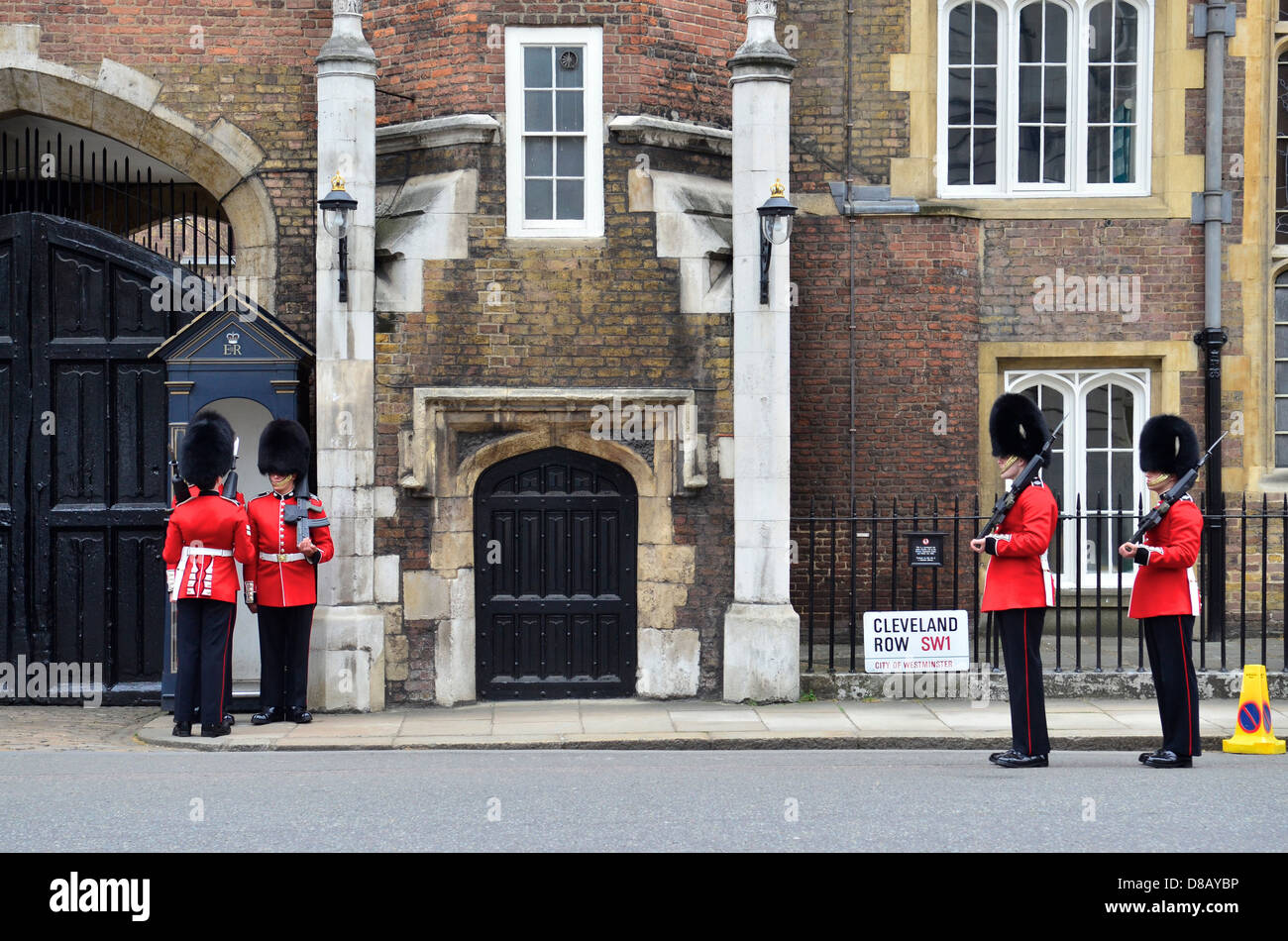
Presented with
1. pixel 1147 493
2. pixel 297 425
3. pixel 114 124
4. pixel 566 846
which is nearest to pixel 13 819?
pixel 566 846

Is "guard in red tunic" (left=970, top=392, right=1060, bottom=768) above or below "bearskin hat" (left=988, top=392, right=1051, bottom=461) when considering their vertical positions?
below

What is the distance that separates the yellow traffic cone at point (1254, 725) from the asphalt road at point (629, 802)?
0.17 meters

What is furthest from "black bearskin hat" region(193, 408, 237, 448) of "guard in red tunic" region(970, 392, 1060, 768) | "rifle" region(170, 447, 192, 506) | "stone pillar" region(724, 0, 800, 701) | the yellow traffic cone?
the yellow traffic cone

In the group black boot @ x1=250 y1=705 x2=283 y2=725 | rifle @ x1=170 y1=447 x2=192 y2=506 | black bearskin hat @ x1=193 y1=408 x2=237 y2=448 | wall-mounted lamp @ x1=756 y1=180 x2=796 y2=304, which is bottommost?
black boot @ x1=250 y1=705 x2=283 y2=725

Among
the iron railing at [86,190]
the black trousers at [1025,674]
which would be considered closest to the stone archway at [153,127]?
the iron railing at [86,190]

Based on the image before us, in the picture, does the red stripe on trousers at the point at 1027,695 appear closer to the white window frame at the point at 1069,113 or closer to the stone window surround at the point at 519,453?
the stone window surround at the point at 519,453

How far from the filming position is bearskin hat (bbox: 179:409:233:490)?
416 inches

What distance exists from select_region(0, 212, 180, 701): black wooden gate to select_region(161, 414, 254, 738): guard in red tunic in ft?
5.44

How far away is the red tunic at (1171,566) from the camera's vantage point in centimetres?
936

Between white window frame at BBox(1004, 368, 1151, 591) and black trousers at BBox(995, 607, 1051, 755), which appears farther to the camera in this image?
white window frame at BBox(1004, 368, 1151, 591)

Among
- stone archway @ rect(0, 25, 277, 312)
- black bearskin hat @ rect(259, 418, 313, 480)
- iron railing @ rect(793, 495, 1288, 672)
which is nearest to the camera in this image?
black bearskin hat @ rect(259, 418, 313, 480)

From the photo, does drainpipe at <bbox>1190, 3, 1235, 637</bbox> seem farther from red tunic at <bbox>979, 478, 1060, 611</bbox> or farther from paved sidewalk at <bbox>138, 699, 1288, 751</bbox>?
red tunic at <bbox>979, 478, 1060, 611</bbox>

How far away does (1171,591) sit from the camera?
9.46m

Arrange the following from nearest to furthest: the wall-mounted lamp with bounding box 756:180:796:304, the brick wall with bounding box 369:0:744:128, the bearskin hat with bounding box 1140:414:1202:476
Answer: the bearskin hat with bounding box 1140:414:1202:476 < the wall-mounted lamp with bounding box 756:180:796:304 < the brick wall with bounding box 369:0:744:128
